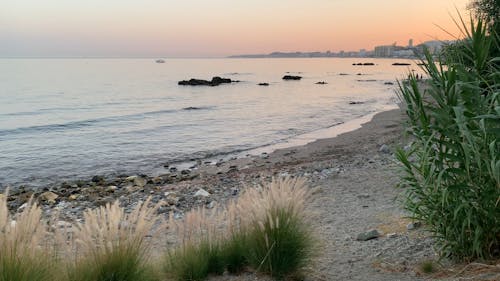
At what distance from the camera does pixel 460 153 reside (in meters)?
4.14

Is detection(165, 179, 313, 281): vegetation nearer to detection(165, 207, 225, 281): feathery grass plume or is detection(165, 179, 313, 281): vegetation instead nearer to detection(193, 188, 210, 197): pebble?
detection(165, 207, 225, 281): feathery grass plume

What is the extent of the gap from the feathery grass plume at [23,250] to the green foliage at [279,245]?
1872 millimetres

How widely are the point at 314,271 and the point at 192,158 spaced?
1372 centimetres

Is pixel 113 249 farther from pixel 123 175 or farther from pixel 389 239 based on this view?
pixel 123 175

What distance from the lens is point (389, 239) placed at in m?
6.15

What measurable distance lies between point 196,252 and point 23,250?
5.39 feet

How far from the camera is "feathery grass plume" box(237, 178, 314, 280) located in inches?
178

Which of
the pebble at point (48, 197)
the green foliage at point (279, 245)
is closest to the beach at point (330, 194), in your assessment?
the pebble at point (48, 197)

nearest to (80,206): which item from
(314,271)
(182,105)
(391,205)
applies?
(391,205)

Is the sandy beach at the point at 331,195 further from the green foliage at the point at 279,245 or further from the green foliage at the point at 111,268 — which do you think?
the green foliage at the point at 111,268

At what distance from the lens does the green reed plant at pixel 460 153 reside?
4.07 m

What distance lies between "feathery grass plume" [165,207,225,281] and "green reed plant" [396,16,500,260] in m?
2.05

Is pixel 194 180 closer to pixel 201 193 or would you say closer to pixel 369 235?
pixel 201 193

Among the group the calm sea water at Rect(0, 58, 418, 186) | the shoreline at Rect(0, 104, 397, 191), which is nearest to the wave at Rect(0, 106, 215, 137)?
the calm sea water at Rect(0, 58, 418, 186)
